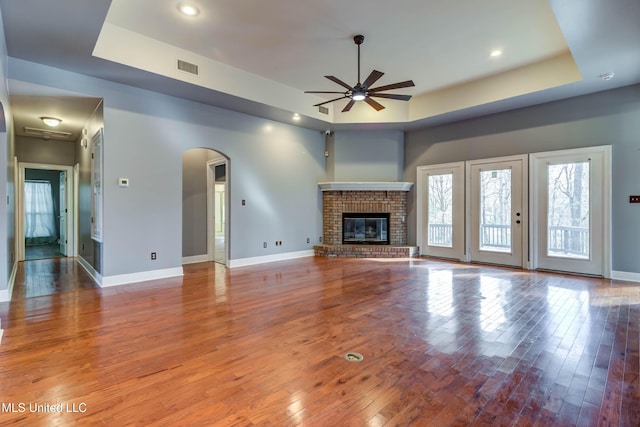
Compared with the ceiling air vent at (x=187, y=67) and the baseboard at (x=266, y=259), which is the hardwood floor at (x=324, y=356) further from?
the ceiling air vent at (x=187, y=67)

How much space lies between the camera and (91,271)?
5477 mm

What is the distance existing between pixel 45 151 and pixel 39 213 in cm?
321

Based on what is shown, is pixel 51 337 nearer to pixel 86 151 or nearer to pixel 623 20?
pixel 86 151

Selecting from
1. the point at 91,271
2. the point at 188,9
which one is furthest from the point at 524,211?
the point at 91,271

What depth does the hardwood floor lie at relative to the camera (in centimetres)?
185

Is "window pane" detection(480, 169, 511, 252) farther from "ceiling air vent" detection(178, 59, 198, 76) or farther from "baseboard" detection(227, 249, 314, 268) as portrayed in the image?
"ceiling air vent" detection(178, 59, 198, 76)

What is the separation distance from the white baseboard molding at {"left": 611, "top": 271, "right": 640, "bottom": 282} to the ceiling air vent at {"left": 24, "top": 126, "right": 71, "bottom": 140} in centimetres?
1024

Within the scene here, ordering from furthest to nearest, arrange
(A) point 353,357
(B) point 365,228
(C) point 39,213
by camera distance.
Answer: (C) point 39,213
(B) point 365,228
(A) point 353,357

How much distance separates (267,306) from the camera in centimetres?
381

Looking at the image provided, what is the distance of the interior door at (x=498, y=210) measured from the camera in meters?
6.11

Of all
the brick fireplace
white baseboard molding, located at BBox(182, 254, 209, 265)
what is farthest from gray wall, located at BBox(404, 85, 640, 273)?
white baseboard molding, located at BBox(182, 254, 209, 265)

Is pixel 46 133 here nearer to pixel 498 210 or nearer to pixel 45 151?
pixel 45 151

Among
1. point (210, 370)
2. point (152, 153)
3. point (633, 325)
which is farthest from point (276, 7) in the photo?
point (633, 325)

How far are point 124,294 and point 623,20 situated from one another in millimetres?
6520
